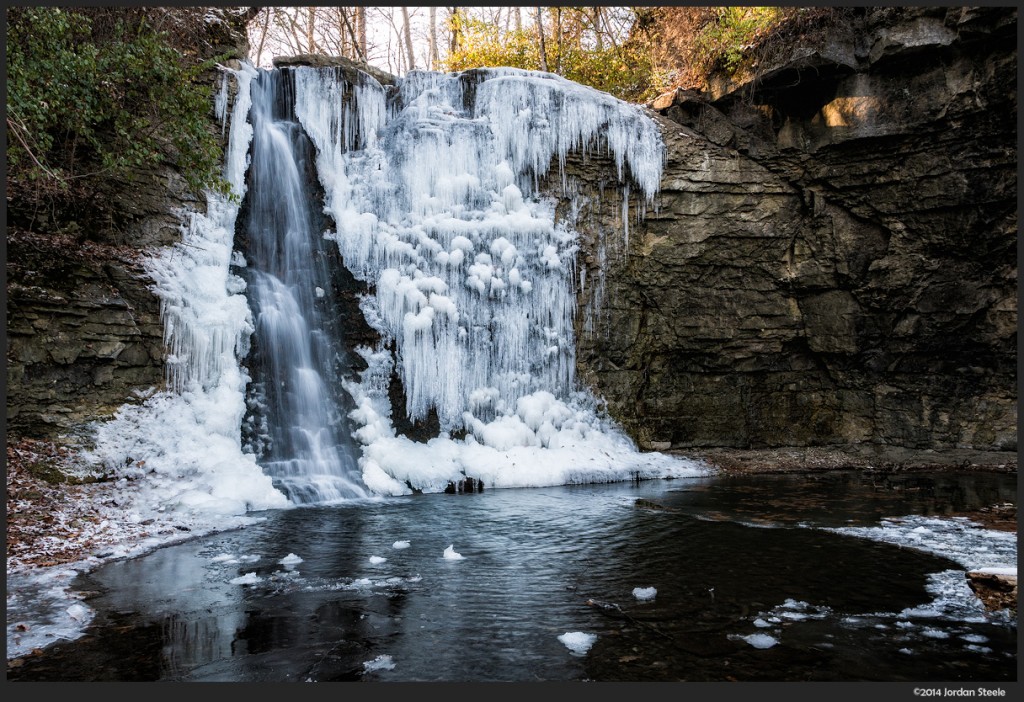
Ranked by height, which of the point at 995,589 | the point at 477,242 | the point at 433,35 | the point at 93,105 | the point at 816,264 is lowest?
the point at 995,589

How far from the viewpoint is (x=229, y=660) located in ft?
11.4

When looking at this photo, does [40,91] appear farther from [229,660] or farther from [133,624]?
[229,660]

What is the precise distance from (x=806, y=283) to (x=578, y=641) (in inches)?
393

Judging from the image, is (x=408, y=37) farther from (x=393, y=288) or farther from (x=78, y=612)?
(x=78, y=612)

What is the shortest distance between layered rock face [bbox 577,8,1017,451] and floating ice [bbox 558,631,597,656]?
25.6 feet

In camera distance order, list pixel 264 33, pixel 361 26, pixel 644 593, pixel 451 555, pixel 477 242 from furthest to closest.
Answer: pixel 264 33, pixel 361 26, pixel 477 242, pixel 451 555, pixel 644 593

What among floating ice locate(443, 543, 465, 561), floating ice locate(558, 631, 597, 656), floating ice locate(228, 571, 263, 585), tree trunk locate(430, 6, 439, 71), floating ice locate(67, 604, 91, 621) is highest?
tree trunk locate(430, 6, 439, 71)

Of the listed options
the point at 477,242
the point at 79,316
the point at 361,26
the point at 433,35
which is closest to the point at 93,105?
the point at 79,316

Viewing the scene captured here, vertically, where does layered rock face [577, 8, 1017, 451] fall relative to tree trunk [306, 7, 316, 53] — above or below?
below

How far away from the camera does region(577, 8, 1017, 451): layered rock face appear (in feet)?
35.9

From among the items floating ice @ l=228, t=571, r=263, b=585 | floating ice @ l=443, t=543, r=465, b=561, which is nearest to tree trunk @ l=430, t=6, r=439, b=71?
floating ice @ l=443, t=543, r=465, b=561

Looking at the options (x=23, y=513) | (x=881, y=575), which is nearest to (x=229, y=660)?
(x=23, y=513)

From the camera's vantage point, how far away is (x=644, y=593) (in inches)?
176

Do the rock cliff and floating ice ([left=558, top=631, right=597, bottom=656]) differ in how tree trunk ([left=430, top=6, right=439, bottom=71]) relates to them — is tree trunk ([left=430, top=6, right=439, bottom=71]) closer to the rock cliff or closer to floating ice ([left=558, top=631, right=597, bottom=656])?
the rock cliff
